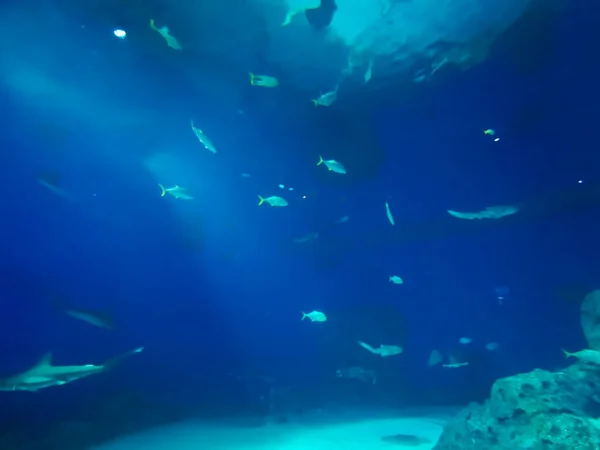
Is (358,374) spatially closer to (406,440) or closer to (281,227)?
(406,440)

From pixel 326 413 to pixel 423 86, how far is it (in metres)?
10.4

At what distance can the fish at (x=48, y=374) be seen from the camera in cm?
592

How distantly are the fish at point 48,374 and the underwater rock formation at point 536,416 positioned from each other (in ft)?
20.0

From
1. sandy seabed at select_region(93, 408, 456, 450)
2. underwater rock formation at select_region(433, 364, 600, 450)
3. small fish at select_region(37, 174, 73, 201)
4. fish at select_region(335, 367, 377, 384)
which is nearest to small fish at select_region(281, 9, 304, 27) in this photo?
small fish at select_region(37, 174, 73, 201)

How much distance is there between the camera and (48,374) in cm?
632

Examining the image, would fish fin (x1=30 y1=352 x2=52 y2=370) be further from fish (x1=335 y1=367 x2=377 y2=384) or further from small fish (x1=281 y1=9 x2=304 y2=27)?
fish (x1=335 y1=367 x2=377 y2=384)

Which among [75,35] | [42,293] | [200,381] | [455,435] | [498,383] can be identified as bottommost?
[455,435]

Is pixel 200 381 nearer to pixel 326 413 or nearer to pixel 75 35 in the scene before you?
pixel 326 413

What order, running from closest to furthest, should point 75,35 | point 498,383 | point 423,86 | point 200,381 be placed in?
point 498,383, point 75,35, point 423,86, point 200,381

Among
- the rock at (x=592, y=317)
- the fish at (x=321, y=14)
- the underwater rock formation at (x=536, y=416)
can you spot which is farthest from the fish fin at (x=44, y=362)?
the rock at (x=592, y=317)

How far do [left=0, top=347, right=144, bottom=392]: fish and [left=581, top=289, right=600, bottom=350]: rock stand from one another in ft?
38.1

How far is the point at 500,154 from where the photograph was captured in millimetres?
11914

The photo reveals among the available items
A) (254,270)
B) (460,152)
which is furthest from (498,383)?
(254,270)

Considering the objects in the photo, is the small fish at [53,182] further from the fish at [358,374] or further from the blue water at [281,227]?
the fish at [358,374]
